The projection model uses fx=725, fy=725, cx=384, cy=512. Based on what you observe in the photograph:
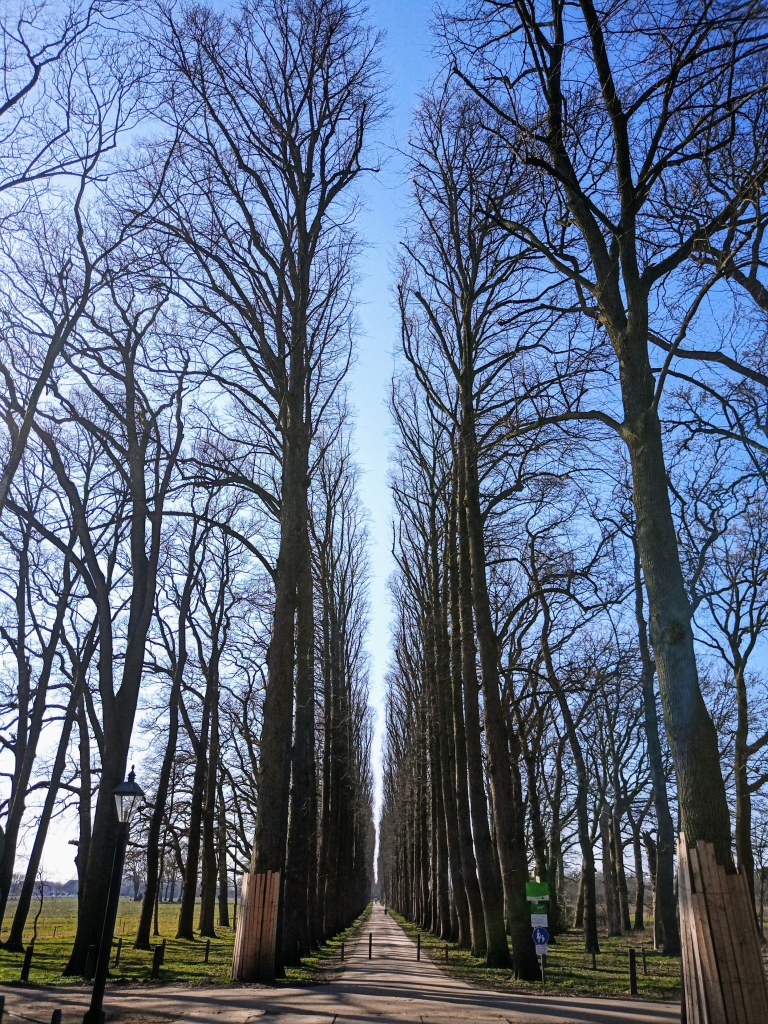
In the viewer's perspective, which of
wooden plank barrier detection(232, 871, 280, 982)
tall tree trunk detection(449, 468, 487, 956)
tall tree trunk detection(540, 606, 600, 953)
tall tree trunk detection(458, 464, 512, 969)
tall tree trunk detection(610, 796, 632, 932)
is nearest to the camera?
wooden plank barrier detection(232, 871, 280, 982)

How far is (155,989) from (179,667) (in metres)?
14.0

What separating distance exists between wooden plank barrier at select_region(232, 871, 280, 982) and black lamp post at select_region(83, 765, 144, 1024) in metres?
1.70

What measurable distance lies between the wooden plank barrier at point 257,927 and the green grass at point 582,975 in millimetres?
4055

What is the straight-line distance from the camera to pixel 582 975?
563 inches

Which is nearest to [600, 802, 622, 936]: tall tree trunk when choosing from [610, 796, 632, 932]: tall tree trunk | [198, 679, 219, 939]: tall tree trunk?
[610, 796, 632, 932]: tall tree trunk

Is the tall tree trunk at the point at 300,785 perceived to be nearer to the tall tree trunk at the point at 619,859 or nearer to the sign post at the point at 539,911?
the sign post at the point at 539,911

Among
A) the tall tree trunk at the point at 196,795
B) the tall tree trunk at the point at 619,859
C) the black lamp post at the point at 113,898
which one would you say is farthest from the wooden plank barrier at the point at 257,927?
Result: the tall tree trunk at the point at 619,859

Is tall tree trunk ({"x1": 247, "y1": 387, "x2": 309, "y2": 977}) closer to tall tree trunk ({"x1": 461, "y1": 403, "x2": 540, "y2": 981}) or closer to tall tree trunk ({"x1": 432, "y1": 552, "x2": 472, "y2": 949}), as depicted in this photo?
tall tree trunk ({"x1": 461, "y1": 403, "x2": 540, "y2": 981})

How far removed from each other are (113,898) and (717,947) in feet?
23.4

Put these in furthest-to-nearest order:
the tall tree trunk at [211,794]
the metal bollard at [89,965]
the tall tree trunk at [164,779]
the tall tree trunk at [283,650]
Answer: the tall tree trunk at [211,794] < the tall tree trunk at [164,779] < the metal bollard at [89,965] < the tall tree trunk at [283,650]

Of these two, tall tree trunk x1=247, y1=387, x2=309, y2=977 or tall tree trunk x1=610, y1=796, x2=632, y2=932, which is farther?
tall tree trunk x1=610, y1=796, x2=632, y2=932

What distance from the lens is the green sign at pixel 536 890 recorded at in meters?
11.4

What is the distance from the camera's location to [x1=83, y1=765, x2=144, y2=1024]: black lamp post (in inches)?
305

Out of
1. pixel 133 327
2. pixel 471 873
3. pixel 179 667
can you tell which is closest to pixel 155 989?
pixel 471 873
